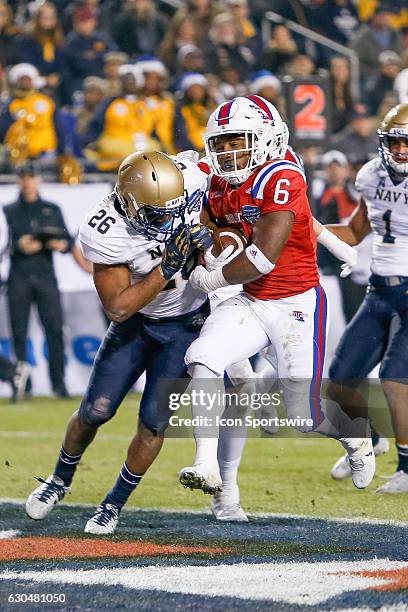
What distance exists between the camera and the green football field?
5.23 metres

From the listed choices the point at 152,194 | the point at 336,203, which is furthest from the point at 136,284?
the point at 336,203

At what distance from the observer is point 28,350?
29.8ft

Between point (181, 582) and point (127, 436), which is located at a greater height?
point (181, 582)

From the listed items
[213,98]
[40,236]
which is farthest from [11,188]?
[213,98]

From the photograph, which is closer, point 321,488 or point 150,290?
point 150,290

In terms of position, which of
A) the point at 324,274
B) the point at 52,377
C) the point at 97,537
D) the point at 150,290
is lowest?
the point at 52,377

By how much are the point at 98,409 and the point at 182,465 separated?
188 centimetres

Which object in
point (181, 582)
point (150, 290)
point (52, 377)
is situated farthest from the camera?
point (52, 377)

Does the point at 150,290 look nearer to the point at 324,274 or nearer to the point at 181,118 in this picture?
the point at 324,274

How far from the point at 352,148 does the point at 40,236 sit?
117 inches

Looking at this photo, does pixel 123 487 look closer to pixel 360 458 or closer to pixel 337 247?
pixel 360 458

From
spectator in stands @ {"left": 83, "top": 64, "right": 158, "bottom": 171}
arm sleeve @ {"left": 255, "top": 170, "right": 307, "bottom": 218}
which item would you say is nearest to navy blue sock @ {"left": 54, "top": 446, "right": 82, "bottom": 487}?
arm sleeve @ {"left": 255, "top": 170, "right": 307, "bottom": 218}

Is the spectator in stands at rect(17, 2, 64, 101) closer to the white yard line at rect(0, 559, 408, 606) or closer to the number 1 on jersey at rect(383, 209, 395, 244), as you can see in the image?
the number 1 on jersey at rect(383, 209, 395, 244)

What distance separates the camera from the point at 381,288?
18.8ft
